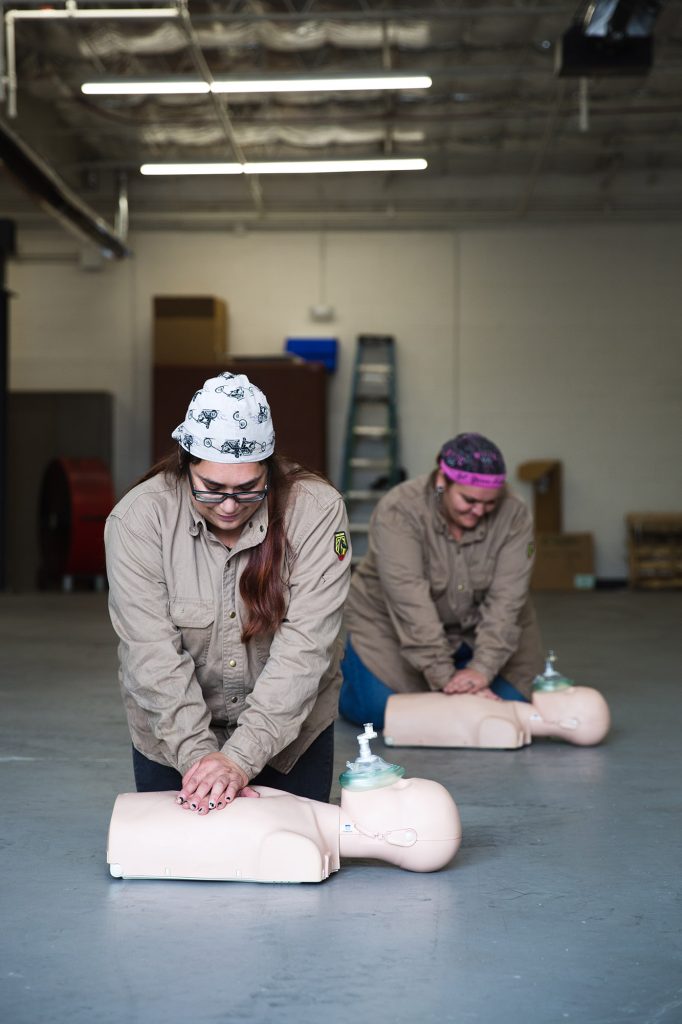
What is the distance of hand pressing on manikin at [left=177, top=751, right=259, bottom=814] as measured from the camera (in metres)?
2.28

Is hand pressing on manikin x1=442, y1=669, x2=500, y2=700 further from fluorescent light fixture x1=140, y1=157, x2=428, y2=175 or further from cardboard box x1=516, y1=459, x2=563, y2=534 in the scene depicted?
cardboard box x1=516, y1=459, x2=563, y2=534

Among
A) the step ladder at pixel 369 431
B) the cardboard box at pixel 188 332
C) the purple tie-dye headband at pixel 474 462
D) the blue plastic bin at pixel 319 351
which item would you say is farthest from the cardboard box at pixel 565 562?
the purple tie-dye headband at pixel 474 462

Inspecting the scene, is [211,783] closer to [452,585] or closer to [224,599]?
[224,599]

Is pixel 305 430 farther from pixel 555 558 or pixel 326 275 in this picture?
pixel 555 558

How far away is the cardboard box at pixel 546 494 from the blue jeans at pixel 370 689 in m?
7.76

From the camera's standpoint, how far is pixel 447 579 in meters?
3.94

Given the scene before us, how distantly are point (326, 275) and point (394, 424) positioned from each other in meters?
1.70

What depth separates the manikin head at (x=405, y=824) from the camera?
7.80 ft

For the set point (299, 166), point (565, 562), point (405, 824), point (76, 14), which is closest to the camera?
point (405, 824)

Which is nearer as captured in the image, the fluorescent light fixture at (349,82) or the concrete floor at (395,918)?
the concrete floor at (395,918)

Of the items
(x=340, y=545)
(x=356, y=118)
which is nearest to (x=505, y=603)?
(x=340, y=545)

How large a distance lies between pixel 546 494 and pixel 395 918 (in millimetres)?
9858

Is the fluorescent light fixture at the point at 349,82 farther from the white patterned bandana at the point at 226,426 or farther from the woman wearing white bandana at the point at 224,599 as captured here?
the white patterned bandana at the point at 226,426

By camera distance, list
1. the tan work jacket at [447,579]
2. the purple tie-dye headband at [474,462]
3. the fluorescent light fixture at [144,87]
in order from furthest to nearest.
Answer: the fluorescent light fixture at [144,87] < the tan work jacket at [447,579] < the purple tie-dye headband at [474,462]
